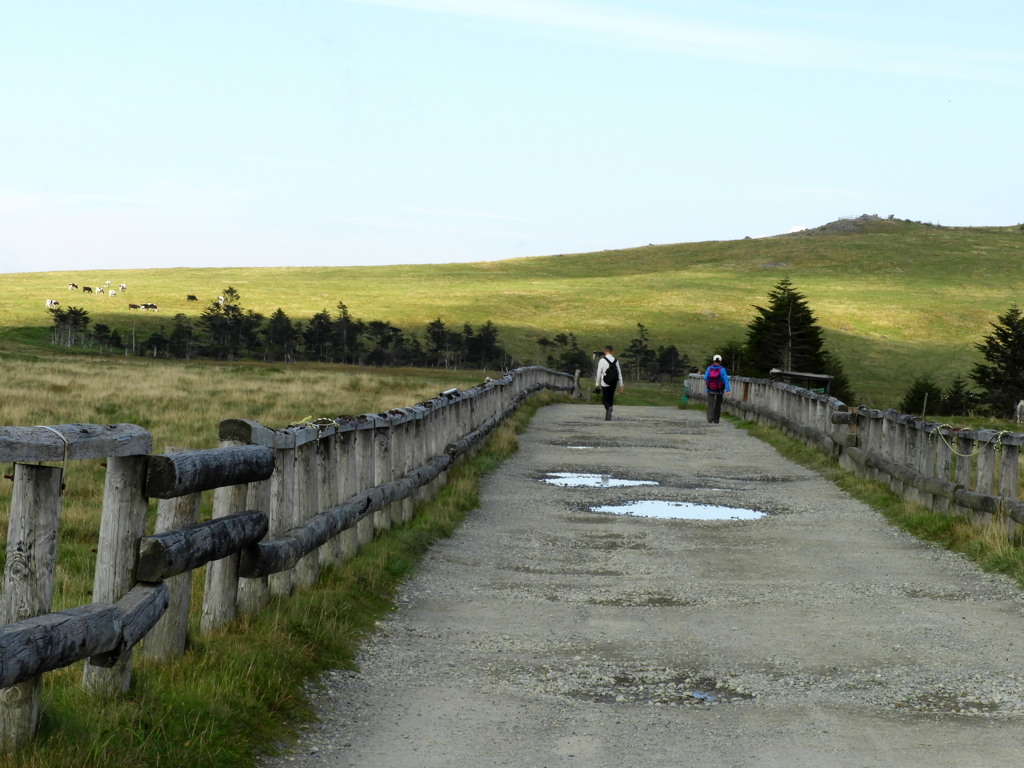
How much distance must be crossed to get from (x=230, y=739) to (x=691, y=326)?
113m

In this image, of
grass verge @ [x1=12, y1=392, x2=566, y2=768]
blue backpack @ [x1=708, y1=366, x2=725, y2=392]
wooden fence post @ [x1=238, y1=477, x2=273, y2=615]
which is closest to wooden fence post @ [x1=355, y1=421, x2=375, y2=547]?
grass verge @ [x1=12, y1=392, x2=566, y2=768]

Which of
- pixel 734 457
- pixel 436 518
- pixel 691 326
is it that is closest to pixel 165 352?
pixel 691 326

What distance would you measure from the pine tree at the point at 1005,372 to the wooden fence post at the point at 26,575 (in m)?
72.9

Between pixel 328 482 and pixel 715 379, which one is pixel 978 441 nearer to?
pixel 328 482

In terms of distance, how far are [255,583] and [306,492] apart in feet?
3.34

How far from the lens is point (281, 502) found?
7.07m

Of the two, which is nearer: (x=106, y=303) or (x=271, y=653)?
(x=271, y=653)

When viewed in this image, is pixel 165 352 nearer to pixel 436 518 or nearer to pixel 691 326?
pixel 691 326

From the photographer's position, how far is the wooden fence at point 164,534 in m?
4.12

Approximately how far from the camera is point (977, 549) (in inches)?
402

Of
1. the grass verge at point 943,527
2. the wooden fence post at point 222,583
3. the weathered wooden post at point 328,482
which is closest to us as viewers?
the wooden fence post at point 222,583

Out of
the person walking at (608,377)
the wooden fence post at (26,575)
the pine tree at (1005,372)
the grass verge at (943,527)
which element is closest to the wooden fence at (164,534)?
the wooden fence post at (26,575)

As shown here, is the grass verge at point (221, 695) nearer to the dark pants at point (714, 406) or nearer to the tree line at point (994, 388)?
the dark pants at point (714, 406)

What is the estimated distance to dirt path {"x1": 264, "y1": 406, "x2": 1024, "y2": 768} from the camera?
5.29 m
